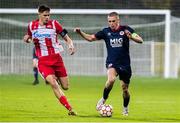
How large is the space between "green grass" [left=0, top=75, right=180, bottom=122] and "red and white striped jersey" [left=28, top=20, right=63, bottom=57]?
4.83 feet

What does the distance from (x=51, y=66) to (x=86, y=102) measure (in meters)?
4.80

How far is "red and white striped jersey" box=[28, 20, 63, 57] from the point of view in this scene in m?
16.9

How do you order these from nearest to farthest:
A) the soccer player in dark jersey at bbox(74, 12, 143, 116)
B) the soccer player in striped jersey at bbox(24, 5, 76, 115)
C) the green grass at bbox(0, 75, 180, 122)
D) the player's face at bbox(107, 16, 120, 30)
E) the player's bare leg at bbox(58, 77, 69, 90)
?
1. the green grass at bbox(0, 75, 180, 122)
2. the player's face at bbox(107, 16, 120, 30)
3. the soccer player in striped jersey at bbox(24, 5, 76, 115)
4. the soccer player in dark jersey at bbox(74, 12, 143, 116)
5. the player's bare leg at bbox(58, 77, 69, 90)

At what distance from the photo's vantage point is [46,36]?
16969 millimetres

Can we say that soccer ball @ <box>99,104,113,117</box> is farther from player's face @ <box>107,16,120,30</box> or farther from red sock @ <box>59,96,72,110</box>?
player's face @ <box>107,16,120,30</box>

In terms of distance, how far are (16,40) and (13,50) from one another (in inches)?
24.3

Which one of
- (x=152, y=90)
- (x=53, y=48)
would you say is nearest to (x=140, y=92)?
(x=152, y=90)

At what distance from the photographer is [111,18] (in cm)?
1673

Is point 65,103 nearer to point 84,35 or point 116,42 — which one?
point 84,35

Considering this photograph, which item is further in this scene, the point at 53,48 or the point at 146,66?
the point at 146,66

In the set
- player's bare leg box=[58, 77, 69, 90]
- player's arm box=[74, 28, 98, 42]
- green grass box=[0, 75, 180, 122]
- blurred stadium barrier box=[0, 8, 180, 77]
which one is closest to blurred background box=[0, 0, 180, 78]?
blurred stadium barrier box=[0, 8, 180, 77]

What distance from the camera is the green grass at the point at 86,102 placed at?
16.2m

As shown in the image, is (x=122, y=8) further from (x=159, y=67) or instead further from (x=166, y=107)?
(x=166, y=107)

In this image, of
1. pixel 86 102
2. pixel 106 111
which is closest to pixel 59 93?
pixel 106 111
